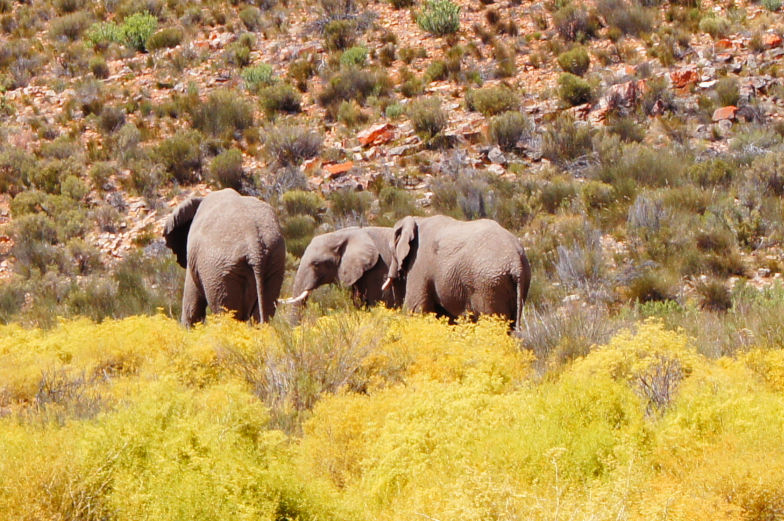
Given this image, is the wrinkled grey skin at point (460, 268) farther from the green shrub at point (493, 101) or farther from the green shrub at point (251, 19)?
the green shrub at point (251, 19)

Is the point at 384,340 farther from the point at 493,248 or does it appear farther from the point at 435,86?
the point at 435,86

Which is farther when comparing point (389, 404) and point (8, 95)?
point (8, 95)

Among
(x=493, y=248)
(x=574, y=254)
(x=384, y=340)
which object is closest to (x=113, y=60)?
(x=574, y=254)

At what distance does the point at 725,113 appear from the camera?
20.8 m

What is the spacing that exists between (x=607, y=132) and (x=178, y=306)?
988cm

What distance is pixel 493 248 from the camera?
1053 centimetres

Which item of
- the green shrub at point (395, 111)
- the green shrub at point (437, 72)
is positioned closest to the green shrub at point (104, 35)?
the green shrub at point (437, 72)

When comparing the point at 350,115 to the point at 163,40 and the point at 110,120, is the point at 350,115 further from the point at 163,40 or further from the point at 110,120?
the point at 163,40

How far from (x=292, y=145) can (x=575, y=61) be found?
7.12 meters

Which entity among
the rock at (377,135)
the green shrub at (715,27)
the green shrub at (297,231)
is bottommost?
the green shrub at (297,231)

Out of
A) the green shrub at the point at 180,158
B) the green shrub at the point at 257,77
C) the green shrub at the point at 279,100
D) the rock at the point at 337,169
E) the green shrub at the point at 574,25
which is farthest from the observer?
the green shrub at the point at 574,25

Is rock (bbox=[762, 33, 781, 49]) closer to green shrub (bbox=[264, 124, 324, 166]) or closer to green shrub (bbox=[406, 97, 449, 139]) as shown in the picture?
green shrub (bbox=[406, 97, 449, 139])

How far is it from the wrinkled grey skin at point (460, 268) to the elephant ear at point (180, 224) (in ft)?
7.81

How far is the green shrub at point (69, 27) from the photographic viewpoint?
2973 centimetres
